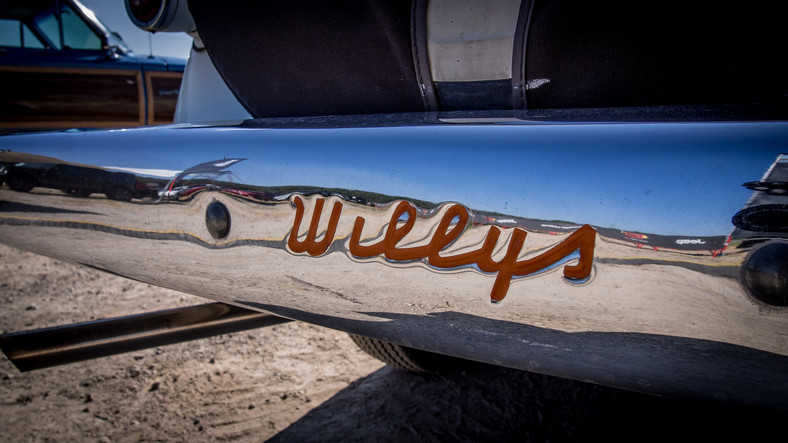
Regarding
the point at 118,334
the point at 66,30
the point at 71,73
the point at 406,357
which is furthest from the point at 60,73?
the point at 406,357

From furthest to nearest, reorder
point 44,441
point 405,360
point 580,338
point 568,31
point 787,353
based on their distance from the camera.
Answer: point 405,360, point 44,441, point 568,31, point 580,338, point 787,353

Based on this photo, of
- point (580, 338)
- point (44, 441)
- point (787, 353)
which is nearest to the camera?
point (787, 353)

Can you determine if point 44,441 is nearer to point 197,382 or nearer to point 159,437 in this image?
point 159,437

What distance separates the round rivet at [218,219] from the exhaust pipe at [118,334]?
443 millimetres

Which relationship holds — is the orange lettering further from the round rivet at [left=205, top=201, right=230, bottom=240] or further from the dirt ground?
the dirt ground

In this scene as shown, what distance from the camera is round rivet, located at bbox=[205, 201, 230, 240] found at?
3.06 feet

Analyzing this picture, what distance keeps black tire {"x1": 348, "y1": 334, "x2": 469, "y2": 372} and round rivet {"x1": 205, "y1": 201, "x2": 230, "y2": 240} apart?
837 mm

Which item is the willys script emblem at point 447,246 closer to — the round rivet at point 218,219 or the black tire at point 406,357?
the round rivet at point 218,219

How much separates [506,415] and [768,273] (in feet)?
3.98

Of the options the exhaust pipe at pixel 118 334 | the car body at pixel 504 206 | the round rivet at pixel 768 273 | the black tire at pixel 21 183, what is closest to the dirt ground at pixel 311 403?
the exhaust pipe at pixel 118 334

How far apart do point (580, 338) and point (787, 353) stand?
0.81 ft

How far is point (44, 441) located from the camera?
155cm

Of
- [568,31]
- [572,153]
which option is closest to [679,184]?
[572,153]

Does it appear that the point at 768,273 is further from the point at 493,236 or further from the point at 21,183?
the point at 21,183
